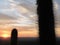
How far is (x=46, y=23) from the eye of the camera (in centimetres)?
187

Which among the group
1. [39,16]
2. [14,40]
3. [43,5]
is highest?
[43,5]

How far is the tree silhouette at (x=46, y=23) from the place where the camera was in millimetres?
1853

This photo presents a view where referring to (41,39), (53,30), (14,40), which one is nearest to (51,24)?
(53,30)

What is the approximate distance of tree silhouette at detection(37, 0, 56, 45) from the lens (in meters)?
1.85

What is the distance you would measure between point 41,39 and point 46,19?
0.23m

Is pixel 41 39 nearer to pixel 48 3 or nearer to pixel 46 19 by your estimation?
pixel 46 19

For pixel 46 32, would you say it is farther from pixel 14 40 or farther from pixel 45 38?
pixel 14 40

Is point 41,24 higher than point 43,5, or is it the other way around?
point 43,5

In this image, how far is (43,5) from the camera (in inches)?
75.7

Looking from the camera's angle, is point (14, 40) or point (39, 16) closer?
point (39, 16)

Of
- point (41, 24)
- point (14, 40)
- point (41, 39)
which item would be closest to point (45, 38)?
point (41, 39)

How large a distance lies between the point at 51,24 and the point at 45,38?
174mm

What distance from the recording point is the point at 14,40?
425 cm

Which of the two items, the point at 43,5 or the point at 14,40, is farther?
the point at 14,40
